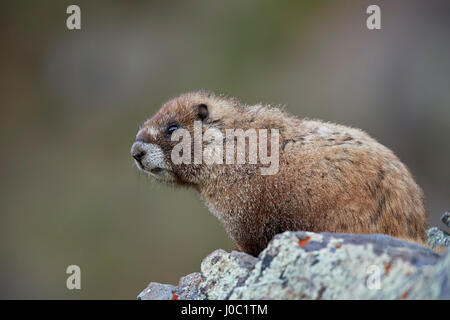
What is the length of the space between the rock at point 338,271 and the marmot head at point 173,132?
227 centimetres

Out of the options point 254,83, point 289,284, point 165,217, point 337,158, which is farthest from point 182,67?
point 289,284

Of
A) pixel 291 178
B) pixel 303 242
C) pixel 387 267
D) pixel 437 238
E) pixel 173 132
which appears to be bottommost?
pixel 437 238

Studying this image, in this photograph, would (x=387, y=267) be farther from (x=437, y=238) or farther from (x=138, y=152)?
(x=138, y=152)

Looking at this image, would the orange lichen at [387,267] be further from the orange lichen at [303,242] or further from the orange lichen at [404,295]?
the orange lichen at [303,242]

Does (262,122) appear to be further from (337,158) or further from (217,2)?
(217,2)

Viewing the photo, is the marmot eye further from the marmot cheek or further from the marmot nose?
the marmot nose

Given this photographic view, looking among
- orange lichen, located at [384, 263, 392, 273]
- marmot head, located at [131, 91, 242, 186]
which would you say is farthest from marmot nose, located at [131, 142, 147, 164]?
orange lichen, located at [384, 263, 392, 273]

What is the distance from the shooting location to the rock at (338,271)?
5.33 metres

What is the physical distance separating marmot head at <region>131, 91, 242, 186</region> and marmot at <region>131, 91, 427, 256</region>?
0.02 m

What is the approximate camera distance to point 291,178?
25.2ft

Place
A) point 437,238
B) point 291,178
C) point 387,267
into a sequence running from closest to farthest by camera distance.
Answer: point 387,267 < point 291,178 < point 437,238

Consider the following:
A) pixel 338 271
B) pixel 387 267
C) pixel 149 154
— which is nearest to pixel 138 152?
pixel 149 154

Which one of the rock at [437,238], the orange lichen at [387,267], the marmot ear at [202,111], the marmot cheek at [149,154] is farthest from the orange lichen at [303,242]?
the marmot ear at [202,111]

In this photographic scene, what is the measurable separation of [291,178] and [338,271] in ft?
7.07
